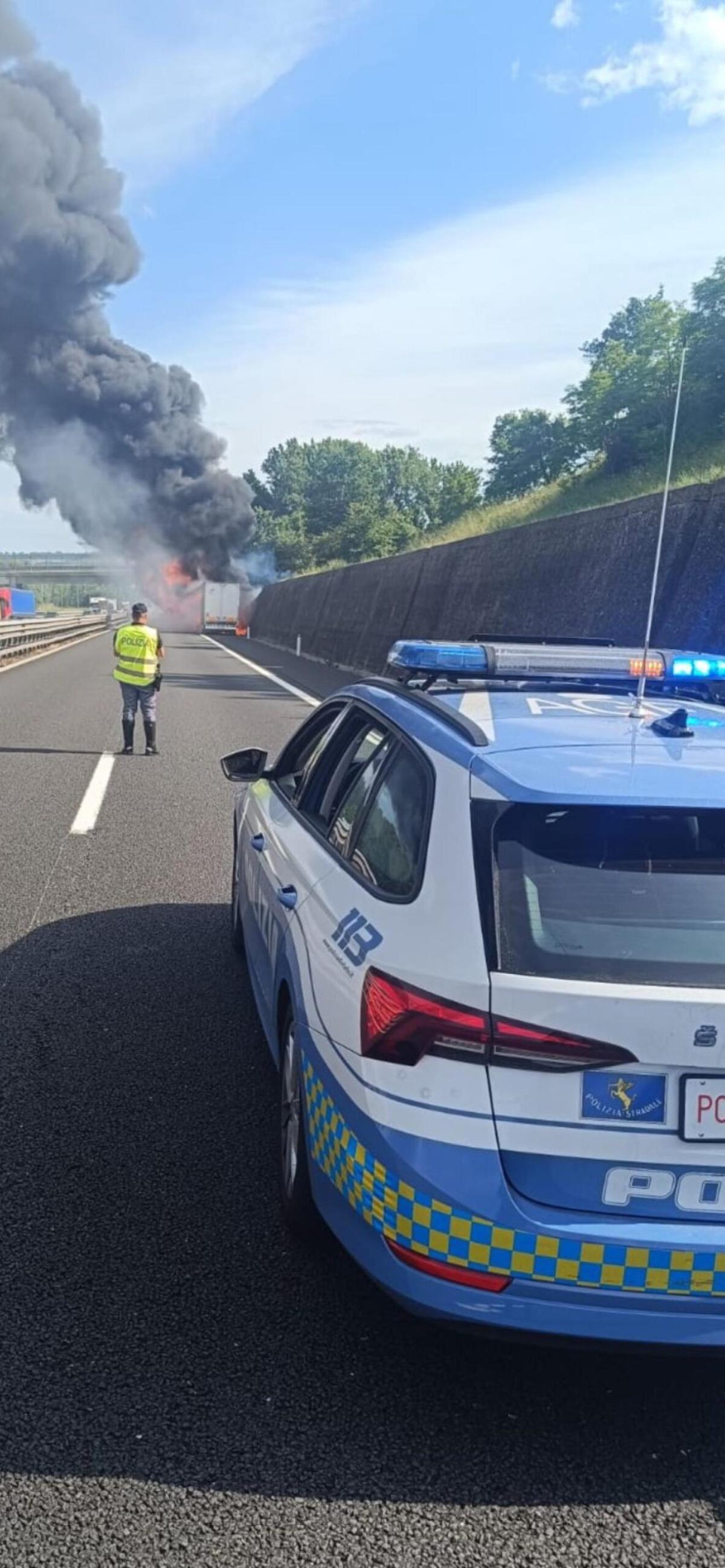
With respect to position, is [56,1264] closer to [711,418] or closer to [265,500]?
[711,418]

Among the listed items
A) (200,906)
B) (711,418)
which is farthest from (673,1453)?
(711,418)

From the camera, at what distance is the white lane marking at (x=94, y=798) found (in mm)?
9391

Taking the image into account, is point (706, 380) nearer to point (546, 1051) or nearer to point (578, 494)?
point (578, 494)

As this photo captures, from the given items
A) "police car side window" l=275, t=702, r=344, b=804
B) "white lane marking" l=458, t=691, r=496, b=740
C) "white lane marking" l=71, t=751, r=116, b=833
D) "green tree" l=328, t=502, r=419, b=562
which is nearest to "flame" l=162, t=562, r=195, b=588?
"green tree" l=328, t=502, r=419, b=562

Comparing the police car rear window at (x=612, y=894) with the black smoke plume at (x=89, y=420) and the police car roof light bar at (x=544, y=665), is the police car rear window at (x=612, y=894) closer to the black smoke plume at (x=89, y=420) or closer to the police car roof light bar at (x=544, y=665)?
the police car roof light bar at (x=544, y=665)

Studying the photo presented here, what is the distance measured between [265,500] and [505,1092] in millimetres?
170393

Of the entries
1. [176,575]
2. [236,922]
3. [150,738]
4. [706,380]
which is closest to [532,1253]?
[236,922]

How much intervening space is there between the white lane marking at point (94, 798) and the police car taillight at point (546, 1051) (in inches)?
278

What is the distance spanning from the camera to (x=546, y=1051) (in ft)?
8.05

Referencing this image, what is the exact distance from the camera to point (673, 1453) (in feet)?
8.43

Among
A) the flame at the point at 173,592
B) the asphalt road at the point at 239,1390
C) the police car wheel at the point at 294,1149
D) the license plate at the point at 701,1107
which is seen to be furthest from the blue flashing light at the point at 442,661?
the flame at the point at 173,592

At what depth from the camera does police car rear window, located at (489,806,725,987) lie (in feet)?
8.34

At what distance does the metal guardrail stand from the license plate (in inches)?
1195

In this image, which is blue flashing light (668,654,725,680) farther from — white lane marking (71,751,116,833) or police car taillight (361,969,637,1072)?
white lane marking (71,751,116,833)
